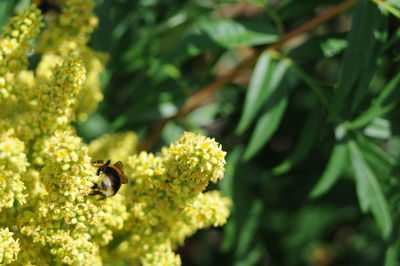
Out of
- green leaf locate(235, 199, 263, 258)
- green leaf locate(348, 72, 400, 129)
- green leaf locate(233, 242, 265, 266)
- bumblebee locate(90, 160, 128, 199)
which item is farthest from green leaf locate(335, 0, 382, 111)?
green leaf locate(233, 242, 265, 266)

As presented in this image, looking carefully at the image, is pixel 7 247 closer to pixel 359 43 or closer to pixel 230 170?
pixel 359 43

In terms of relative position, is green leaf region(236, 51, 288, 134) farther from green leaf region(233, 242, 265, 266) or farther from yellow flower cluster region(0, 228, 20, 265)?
yellow flower cluster region(0, 228, 20, 265)

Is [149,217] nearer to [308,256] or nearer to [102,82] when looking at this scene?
[102,82]

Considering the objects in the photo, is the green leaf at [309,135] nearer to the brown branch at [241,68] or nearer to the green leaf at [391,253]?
the brown branch at [241,68]

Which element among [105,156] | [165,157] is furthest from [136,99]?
[165,157]

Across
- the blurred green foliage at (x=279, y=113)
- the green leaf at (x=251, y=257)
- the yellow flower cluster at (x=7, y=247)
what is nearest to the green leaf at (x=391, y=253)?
the blurred green foliage at (x=279, y=113)

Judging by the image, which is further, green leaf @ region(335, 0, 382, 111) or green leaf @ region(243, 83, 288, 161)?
green leaf @ region(243, 83, 288, 161)

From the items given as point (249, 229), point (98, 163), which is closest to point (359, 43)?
point (98, 163)
